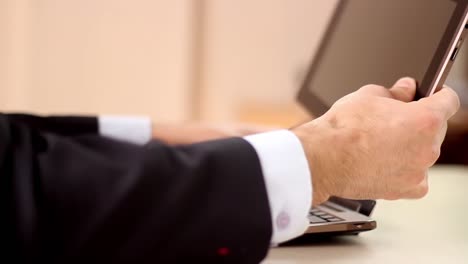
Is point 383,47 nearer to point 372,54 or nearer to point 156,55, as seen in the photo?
point 372,54

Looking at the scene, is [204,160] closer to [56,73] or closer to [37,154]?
[37,154]

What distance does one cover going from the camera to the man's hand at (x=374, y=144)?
1.99ft

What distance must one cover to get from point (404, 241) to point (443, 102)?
0.23 meters

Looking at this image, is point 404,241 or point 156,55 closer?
point 404,241

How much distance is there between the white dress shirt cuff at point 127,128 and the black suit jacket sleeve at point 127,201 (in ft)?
0.92

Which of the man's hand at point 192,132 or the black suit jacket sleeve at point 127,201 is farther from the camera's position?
the man's hand at point 192,132

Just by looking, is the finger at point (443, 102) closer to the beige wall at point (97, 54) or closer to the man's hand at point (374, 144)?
the man's hand at point (374, 144)

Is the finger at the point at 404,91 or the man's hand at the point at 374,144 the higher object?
the finger at the point at 404,91

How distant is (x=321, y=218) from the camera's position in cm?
83

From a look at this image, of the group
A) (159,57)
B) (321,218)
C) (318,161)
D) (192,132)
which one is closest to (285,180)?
(318,161)

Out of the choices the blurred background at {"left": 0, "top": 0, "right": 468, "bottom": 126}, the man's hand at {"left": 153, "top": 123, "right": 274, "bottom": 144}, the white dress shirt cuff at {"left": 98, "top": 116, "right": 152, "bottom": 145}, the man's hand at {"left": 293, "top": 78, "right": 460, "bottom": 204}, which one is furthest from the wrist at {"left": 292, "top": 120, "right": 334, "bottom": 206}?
the blurred background at {"left": 0, "top": 0, "right": 468, "bottom": 126}

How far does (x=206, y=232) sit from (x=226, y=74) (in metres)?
2.15

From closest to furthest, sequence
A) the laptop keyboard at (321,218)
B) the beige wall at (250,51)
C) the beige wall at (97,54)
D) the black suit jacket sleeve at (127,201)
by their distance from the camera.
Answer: the black suit jacket sleeve at (127,201) < the laptop keyboard at (321,218) < the beige wall at (97,54) < the beige wall at (250,51)

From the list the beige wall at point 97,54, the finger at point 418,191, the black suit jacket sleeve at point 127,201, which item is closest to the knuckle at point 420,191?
the finger at point 418,191
